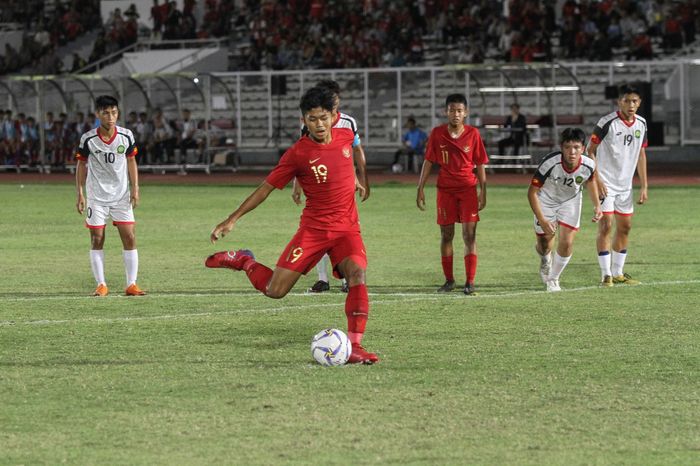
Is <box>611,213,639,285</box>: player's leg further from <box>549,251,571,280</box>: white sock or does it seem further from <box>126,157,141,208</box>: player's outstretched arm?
<box>126,157,141,208</box>: player's outstretched arm

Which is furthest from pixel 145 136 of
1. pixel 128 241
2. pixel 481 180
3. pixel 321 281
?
pixel 481 180

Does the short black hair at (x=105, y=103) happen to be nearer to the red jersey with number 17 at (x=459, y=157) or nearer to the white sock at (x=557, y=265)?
the red jersey with number 17 at (x=459, y=157)

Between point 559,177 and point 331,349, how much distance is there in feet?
16.2

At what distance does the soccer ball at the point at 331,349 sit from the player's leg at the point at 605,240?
17.7 ft

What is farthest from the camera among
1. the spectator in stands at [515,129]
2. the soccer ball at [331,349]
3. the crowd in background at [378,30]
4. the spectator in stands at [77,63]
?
the spectator in stands at [77,63]

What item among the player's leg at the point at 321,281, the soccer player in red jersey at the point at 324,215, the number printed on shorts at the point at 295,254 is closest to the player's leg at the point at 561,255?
the player's leg at the point at 321,281

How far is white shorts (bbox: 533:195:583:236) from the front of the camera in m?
13.1

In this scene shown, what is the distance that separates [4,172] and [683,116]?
20183 millimetres

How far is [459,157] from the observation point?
521 inches

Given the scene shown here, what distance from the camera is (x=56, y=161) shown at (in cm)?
3728

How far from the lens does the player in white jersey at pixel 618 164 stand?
45.5 feet

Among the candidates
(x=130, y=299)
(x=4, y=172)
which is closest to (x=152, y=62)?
(x=4, y=172)

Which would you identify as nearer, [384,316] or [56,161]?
[384,316]

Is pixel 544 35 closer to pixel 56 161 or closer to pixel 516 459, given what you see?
pixel 56 161
